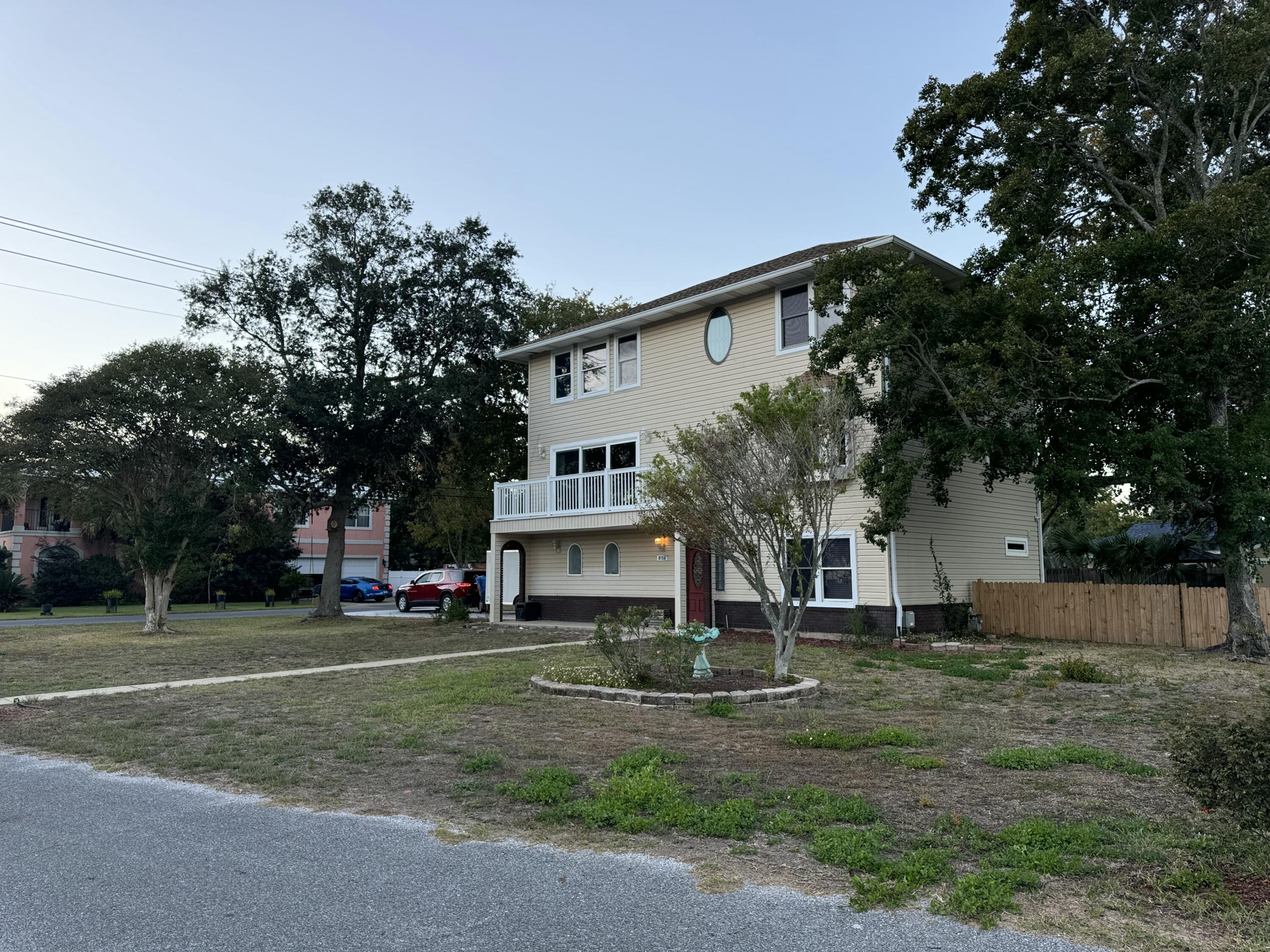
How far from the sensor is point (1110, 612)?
1742 cm

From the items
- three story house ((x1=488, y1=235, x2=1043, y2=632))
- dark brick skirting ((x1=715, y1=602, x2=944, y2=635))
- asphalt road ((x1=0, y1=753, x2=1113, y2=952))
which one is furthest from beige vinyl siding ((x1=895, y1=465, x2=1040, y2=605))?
asphalt road ((x1=0, y1=753, x2=1113, y2=952))

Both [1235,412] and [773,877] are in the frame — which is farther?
[1235,412]

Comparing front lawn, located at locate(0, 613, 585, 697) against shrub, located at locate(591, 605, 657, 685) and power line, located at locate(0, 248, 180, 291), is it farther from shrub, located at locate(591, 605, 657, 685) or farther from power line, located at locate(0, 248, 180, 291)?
power line, located at locate(0, 248, 180, 291)

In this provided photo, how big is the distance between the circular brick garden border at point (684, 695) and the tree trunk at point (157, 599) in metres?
17.3

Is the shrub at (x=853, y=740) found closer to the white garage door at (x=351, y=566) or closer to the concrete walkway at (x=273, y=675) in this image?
the concrete walkway at (x=273, y=675)

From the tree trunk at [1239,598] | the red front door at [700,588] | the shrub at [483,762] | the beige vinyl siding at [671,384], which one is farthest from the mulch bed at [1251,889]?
the red front door at [700,588]

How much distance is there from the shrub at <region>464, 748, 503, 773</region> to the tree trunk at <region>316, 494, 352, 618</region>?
77.1ft

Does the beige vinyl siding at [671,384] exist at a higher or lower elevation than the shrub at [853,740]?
higher

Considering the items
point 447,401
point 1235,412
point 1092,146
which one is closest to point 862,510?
point 1235,412

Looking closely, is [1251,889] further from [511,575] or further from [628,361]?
[511,575]

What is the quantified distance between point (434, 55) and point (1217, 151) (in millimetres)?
14897

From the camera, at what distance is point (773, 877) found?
14.5ft

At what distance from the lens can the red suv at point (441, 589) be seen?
107ft

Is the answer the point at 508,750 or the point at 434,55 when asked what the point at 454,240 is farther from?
the point at 508,750
